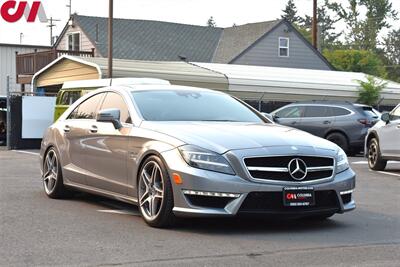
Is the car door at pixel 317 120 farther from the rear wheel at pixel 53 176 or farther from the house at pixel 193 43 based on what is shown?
the house at pixel 193 43

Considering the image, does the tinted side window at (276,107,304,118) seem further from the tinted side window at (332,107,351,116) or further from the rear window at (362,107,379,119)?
the rear window at (362,107,379,119)

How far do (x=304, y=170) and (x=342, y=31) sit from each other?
82.0 m

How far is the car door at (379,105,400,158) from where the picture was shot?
13422 mm

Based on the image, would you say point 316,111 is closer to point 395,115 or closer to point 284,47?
point 395,115

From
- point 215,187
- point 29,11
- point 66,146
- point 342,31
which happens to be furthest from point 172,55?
point 342,31

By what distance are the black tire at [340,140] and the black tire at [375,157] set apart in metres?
5.17

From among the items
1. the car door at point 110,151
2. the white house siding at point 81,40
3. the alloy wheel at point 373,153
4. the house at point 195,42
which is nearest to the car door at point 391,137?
the alloy wheel at point 373,153

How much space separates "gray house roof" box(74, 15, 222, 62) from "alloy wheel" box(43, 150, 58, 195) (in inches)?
1041

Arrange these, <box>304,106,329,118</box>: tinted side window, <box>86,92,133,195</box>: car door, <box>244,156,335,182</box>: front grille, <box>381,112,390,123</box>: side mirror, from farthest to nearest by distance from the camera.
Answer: <box>304,106,329,118</box>: tinted side window
<box>381,112,390,123</box>: side mirror
<box>86,92,133,195</box>: car door
<box>244,156,335,182</box>: front grille

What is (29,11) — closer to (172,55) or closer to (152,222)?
(172,55)

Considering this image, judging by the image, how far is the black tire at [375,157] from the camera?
14086mm

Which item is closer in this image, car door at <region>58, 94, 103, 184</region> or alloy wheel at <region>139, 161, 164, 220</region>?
alloy wheel at <region>139, 161, 164, 220</region>

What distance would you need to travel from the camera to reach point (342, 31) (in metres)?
86.2

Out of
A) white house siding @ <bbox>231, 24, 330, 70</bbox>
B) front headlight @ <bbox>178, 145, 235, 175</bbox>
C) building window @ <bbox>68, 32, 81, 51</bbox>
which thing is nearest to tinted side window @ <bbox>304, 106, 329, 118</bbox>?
front headlight @ <bbox>178, 145, 235, 175</bbox>
